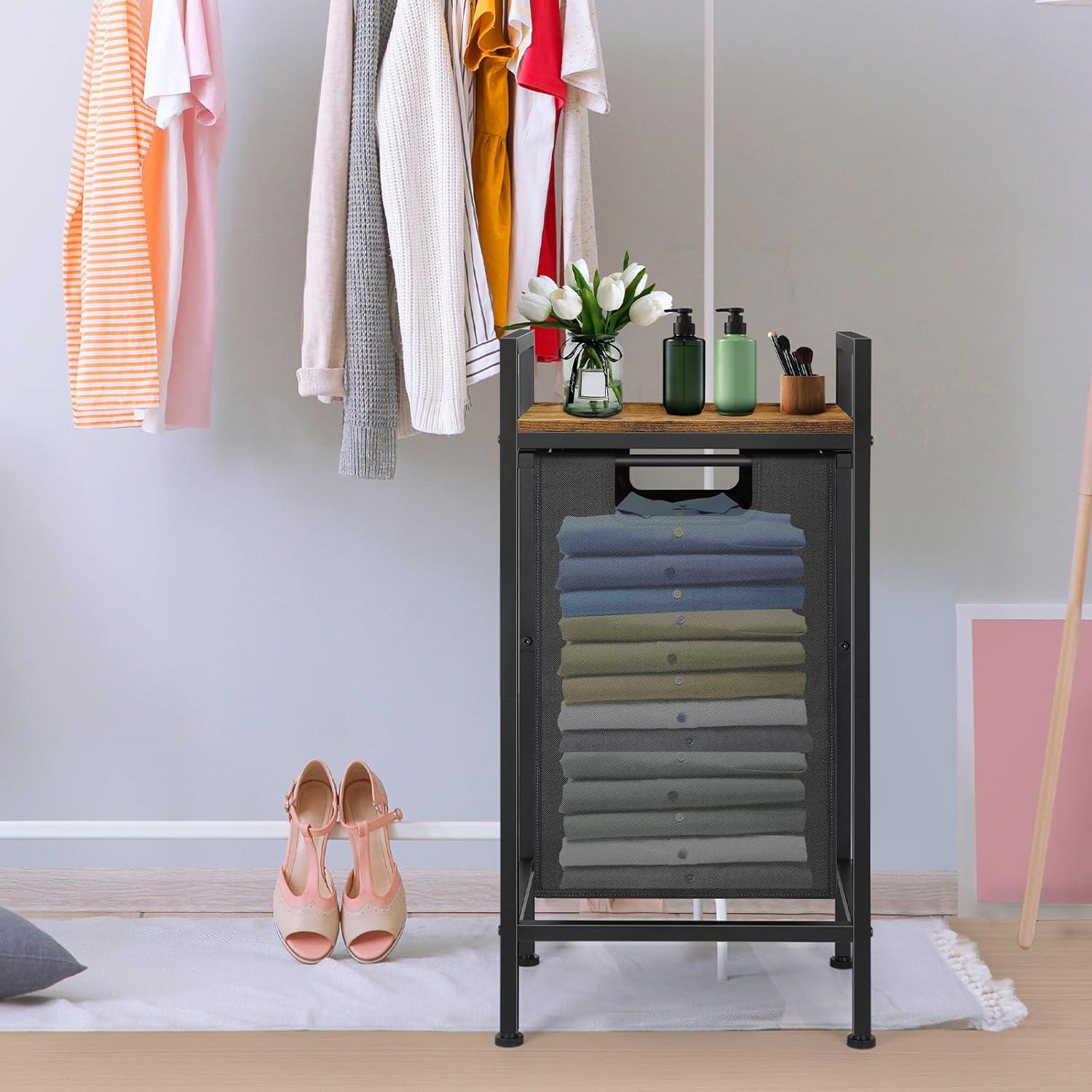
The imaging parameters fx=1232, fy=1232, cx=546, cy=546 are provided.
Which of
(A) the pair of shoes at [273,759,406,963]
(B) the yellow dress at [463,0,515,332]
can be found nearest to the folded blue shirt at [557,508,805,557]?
(B) the yellow dress at [463,0,515,332]

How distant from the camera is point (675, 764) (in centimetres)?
185

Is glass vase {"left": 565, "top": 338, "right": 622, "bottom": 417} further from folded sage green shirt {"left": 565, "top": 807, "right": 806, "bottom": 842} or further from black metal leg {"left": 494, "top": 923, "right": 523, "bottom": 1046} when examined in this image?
black metal leg {"left": 494, "top": 923, "right": 523, "bottom": 1046}

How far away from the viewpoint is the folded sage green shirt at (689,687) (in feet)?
6.05

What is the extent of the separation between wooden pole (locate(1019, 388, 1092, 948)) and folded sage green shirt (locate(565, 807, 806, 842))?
624 mm

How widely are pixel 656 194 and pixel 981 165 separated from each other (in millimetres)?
638

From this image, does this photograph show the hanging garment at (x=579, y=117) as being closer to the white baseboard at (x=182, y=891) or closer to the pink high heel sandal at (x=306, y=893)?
the pink high heel sandal at (x=306, y=893)

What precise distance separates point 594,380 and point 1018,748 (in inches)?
48.9

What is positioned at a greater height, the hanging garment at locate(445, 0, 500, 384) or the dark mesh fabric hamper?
the hanging garment at locate(445, 0, 500, 384)

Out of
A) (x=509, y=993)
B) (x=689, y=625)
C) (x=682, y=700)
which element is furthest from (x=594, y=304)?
(x=509, y=993)

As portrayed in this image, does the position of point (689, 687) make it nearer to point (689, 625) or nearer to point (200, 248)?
point (689, 625)

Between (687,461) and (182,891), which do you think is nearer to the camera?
(687,461)

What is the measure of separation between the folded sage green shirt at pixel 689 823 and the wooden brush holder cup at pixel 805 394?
1.99ft

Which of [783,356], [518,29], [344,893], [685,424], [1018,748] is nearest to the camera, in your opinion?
[685,424]

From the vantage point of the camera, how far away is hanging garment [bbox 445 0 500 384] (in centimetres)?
207
